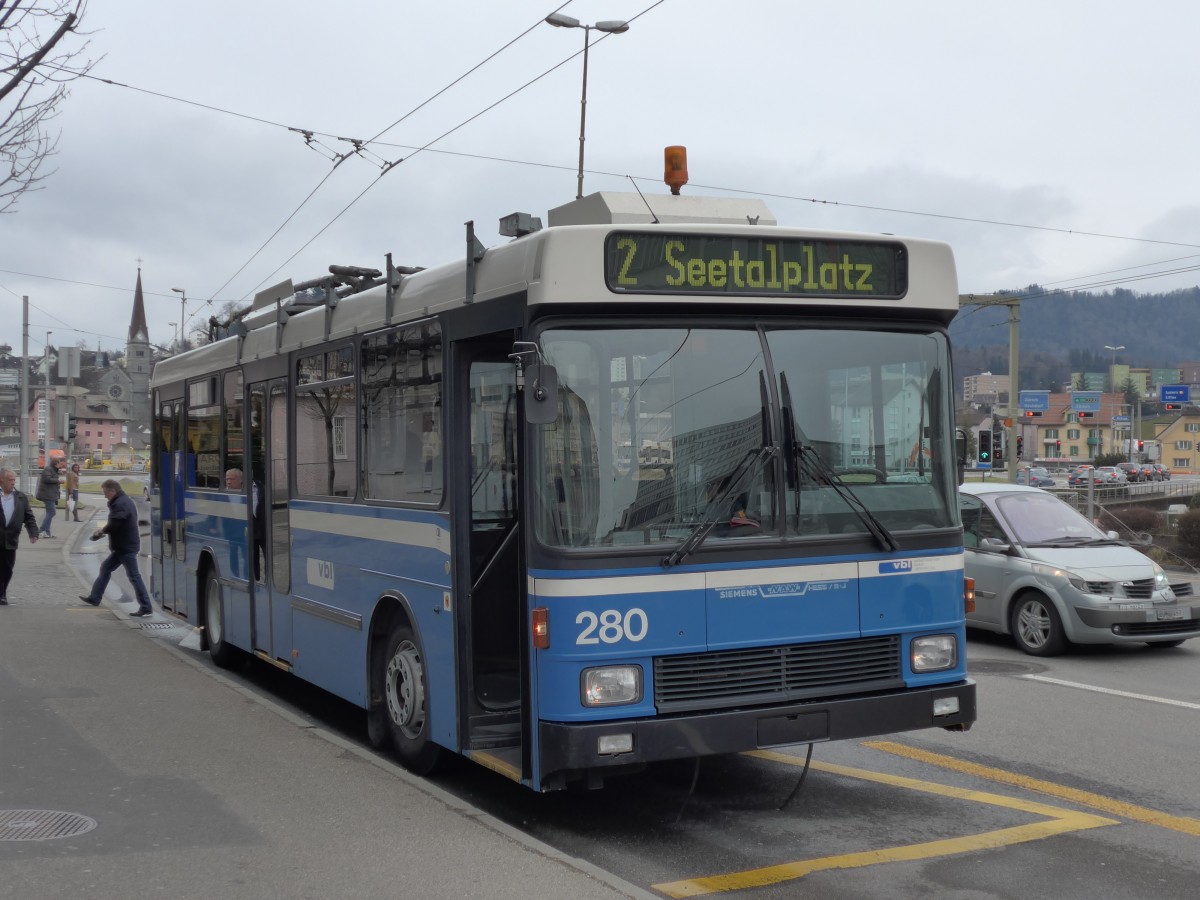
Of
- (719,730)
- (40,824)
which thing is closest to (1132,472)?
(719,730)

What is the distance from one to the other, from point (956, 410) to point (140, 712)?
5816 mm

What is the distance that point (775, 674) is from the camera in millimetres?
6164

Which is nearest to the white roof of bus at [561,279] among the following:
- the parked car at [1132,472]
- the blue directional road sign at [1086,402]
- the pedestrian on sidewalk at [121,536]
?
the pedestrian on sidewalk at [121,536]

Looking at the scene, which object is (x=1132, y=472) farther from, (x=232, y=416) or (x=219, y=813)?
(x=219, y=813)

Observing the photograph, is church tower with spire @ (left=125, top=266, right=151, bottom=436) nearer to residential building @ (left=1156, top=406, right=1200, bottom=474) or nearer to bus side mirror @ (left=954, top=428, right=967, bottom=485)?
residential building @ (left=1156, top=406, right=1200, bottom=474)

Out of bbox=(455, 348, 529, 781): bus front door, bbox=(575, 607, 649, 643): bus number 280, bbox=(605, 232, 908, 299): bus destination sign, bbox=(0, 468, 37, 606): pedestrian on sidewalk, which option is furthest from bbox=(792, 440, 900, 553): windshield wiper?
bbox=(0, 468, 37, 606): pedestrian on sidewalk

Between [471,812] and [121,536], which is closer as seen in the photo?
[471,812]

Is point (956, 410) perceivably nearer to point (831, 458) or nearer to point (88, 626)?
point (831, 458)

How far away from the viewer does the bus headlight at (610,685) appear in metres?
5.91

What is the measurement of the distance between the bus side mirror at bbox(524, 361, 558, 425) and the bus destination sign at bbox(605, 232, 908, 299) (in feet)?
1.78

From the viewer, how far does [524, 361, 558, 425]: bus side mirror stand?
228 inches

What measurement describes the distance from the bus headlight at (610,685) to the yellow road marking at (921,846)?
32.5 inches

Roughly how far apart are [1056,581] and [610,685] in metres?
7.77

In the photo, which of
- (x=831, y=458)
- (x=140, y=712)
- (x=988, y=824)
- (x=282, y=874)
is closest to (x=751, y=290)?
(x=831, y=458)
